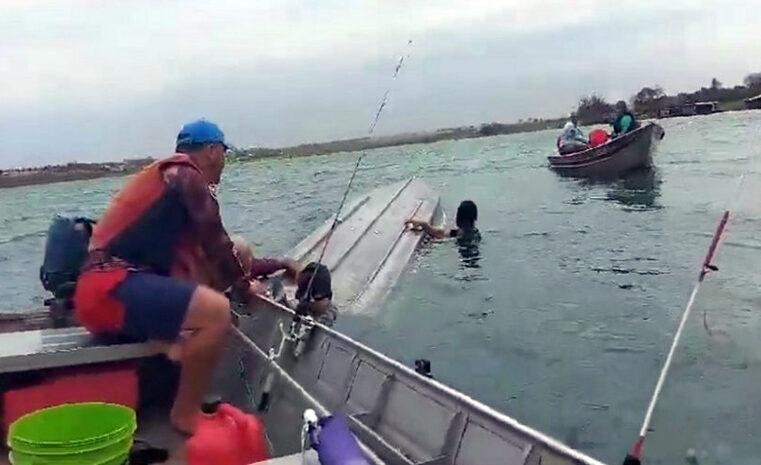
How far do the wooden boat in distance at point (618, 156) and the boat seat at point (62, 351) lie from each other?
102 feet

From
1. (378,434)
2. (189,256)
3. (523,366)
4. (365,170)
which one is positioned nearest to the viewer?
(378,434)

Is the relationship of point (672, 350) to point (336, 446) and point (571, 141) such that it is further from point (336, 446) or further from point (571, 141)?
point (571, 141)

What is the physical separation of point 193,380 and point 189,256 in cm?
77

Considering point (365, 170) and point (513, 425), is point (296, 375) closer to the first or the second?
point (513, 425)

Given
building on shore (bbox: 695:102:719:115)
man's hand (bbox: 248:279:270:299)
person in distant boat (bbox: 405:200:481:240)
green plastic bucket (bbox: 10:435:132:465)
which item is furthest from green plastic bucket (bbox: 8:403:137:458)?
building on shore (bbox: 695:102:719:115)

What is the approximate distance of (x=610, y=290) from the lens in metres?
13.5

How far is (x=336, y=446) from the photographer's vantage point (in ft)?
9.16

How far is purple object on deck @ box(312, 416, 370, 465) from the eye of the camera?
8.92ft

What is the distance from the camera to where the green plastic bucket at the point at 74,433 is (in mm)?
3303

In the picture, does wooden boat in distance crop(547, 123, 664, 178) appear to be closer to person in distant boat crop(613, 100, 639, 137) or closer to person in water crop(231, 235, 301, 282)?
person in distant boat crop(613, 100, 639, 137)

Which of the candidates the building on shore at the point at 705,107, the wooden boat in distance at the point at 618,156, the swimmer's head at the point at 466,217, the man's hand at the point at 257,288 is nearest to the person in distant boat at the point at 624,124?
the wooden boat in distance at the point at 618,156

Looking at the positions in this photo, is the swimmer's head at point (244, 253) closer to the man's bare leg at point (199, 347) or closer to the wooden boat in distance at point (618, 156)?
the man's bare leg at point (199, 347)

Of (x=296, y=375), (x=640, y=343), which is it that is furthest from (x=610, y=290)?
(x=296, y=375)

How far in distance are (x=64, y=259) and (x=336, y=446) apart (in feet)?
12.6
